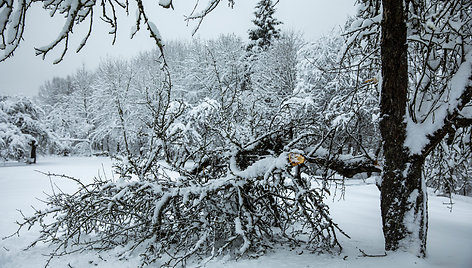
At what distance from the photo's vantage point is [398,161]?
337 centimetres

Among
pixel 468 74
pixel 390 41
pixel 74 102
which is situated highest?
pixel 74 102

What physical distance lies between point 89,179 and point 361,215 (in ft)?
41.0

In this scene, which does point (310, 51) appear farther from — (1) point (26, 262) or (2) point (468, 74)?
(1) point (26, 262)

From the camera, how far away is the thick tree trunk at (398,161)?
3.24m

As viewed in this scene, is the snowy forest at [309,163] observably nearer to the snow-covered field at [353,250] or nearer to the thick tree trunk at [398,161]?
the thick tree trunk at [398,161]

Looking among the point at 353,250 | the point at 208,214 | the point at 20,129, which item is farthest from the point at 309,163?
the point at 20,129

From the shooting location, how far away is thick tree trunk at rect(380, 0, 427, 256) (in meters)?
3.24

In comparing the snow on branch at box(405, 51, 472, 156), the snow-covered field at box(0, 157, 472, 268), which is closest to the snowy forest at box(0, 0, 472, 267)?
the snow on branch at box(405, 51, 472, 156)

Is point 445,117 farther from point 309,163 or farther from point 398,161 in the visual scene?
point 309,163

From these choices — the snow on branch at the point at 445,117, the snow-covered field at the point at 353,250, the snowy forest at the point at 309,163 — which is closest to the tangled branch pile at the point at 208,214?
the snowy forest at the point at 309,163

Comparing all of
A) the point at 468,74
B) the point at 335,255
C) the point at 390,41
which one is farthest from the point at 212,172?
the point at 468,74

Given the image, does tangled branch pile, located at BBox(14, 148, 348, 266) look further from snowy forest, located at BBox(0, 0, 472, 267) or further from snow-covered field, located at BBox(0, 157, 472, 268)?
snow-covered field, located at BBox(0, 157, 472, 268)

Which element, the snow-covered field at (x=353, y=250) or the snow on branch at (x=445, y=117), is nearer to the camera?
the snow on branch at (x=445, y=117)

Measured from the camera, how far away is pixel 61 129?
34312 millimetres
